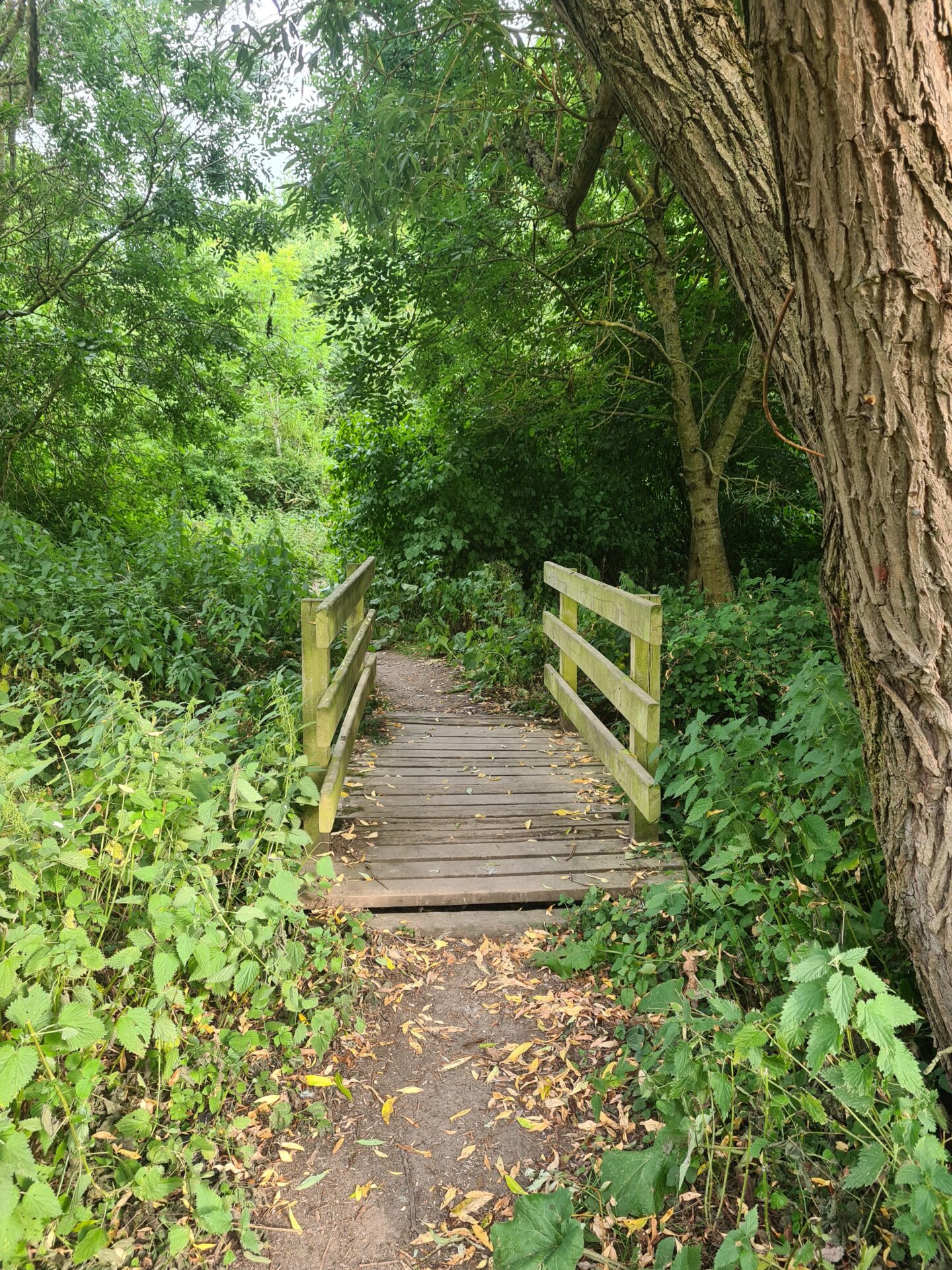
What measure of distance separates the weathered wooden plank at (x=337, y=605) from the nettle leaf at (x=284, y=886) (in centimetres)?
122

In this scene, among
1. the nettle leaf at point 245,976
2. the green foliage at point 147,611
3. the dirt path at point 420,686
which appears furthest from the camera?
the dirt path at point 420,686

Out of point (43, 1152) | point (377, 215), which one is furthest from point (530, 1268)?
point (377, 215)

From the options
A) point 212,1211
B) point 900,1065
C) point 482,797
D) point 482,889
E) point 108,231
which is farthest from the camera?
point 108,231

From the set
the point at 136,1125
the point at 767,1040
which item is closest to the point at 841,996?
the point at 767,1040

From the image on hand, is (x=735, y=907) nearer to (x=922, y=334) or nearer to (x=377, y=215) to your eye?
(x=922, y=334)

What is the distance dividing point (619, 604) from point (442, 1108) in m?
2.49

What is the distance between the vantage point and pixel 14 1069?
5.61ft

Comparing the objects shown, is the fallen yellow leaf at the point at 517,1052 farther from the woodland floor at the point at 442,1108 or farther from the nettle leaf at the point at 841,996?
the nettle leaf at the point at 841,996

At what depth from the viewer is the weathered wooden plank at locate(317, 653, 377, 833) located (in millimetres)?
3369

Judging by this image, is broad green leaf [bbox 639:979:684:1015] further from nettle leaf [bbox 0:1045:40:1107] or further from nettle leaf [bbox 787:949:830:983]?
nettle leaf [bbox 0:1045:40:1107]

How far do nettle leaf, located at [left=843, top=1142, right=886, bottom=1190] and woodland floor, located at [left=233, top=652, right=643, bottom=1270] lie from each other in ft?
2.04

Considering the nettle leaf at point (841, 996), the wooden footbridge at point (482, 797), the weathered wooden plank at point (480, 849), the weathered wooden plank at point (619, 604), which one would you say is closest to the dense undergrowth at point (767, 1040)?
the nettle leaf at point (841, 996)

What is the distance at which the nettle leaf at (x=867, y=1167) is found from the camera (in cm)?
162

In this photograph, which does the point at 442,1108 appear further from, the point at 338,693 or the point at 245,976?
the point at 338,693
